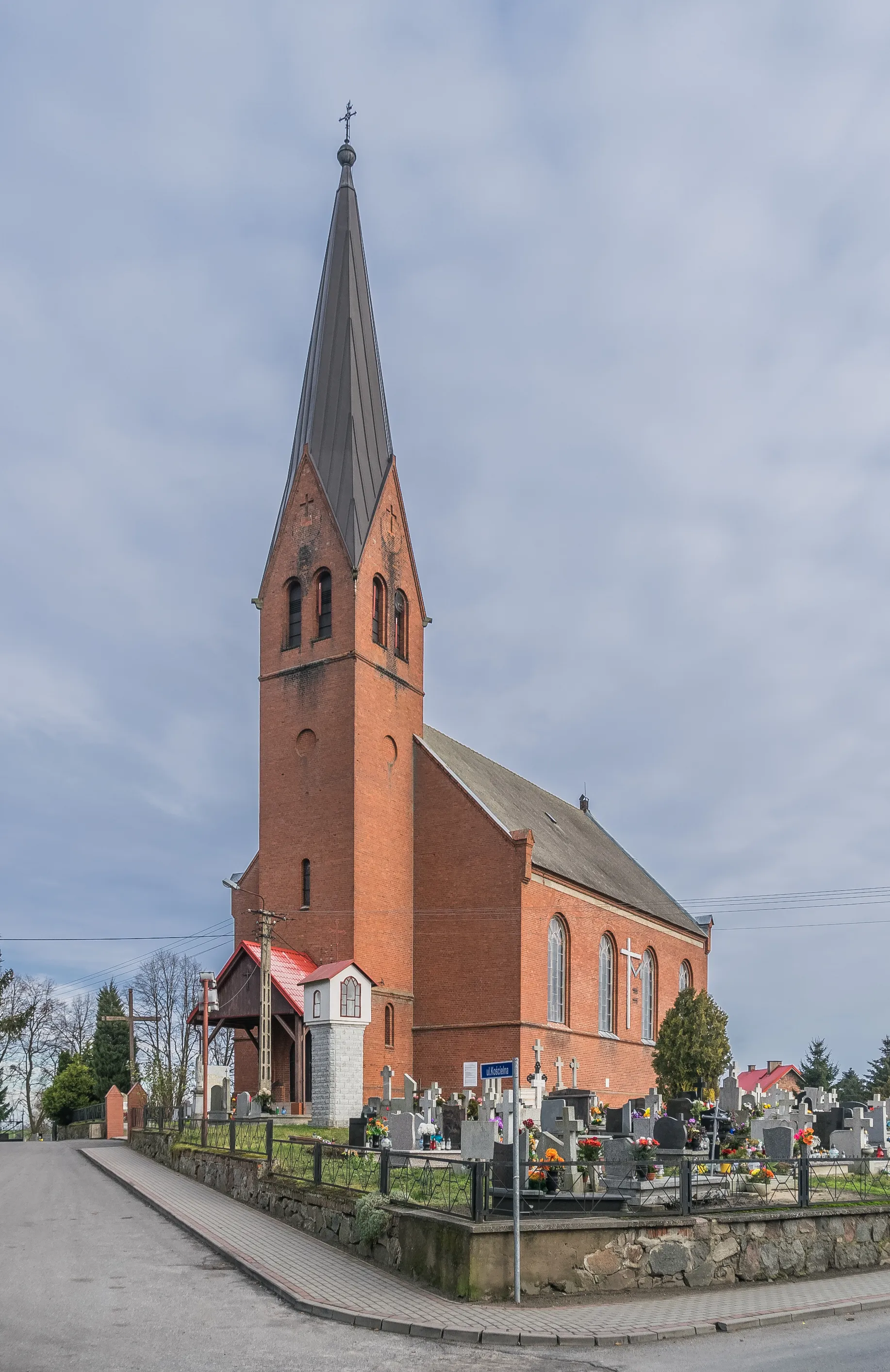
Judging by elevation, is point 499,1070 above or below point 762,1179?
above

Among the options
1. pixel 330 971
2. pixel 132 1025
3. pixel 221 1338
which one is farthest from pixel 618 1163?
pixel 132 1025

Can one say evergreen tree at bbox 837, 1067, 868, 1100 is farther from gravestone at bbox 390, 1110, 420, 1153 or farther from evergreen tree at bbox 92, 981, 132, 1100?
gravestone at bbox 390, 1110, 420, 1153

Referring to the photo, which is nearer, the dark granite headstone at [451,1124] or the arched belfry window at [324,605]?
the dark granite headstone at [451,1124]

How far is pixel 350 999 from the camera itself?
31953mm

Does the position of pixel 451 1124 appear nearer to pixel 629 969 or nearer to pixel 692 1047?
pixel 692 1047

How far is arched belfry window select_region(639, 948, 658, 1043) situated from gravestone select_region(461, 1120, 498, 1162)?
32525 mm

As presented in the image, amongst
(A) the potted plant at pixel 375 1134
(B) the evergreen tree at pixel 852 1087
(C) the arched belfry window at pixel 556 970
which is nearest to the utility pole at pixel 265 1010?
(C) the arched belfry window at pixel 556 970

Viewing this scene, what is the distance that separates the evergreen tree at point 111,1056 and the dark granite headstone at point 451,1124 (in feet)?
126

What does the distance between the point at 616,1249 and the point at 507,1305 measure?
141 centimetres

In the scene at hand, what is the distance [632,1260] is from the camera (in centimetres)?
1306

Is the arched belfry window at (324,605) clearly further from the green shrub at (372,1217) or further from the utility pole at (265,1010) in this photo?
A: the green shrub at (372,1217)

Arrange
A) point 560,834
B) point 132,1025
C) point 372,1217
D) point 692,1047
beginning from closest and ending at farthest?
point 372,1217 < point 692,1047 < point 560,834 < point 132,1025

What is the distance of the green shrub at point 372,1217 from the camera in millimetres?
14312

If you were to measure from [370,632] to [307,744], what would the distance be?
12.6 feet
